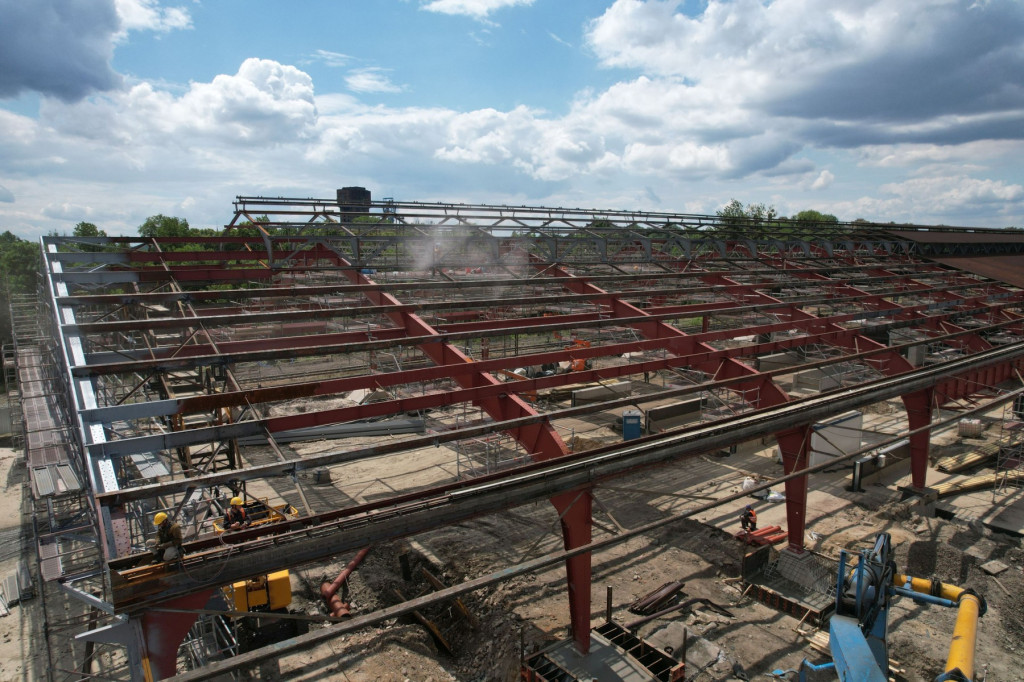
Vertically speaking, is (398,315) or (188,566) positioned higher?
(398,315)

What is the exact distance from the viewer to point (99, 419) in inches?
352

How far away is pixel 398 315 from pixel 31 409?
1081 centimetres

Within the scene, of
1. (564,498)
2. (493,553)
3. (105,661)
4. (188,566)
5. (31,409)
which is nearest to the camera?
(188,566)

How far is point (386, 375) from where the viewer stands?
11516mm

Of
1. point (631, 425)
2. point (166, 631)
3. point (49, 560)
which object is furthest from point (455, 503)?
point (631, 425)

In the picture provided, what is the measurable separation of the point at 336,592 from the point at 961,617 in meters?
11.1

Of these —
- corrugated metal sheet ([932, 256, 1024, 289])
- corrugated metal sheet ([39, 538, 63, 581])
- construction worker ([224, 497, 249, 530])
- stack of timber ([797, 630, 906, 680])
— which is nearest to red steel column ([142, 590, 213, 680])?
construction worker ([224, 497, 249, 530])

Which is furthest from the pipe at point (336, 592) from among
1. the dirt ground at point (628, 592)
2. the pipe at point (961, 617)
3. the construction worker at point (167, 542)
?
the pipe at point (961, 617)

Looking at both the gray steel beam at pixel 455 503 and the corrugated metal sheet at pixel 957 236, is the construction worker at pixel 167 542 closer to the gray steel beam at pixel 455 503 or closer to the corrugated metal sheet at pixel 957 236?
the gray steel beam at pixel 455 503

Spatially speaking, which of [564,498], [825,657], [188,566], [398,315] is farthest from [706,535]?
[188,566]

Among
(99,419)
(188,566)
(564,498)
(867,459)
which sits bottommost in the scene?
(867,459)

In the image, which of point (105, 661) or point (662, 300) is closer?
point (105, 661)

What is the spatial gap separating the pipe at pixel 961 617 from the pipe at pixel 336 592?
31.6ft

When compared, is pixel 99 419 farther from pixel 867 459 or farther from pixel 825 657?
pixel 867 459
